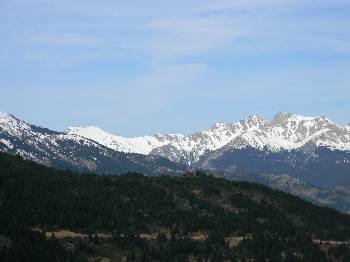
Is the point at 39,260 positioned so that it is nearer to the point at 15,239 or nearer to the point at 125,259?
the point at 15,239

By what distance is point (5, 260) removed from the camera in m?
168

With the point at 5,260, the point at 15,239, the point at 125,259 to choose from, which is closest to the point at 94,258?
the point at 125,259

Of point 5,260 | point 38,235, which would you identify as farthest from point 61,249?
point 5,260

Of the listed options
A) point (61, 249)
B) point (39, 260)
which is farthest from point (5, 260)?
point (61, 249)

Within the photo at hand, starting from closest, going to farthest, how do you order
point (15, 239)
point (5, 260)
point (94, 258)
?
1. point (5, 260)
2. point (15, 239)
3. point (94, 258)

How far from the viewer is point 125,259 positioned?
200m

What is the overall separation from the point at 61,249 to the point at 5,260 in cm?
2591

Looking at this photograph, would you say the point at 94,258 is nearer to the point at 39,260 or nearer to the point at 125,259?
the point at 125,259

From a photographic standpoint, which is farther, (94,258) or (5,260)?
(94,258)

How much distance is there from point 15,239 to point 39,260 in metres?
14.1

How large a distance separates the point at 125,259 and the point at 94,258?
342 inches

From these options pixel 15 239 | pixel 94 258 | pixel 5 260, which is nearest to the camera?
pixel 5 260

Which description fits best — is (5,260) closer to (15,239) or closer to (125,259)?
(15,239)

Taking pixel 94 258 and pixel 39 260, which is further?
pixel 94 258
